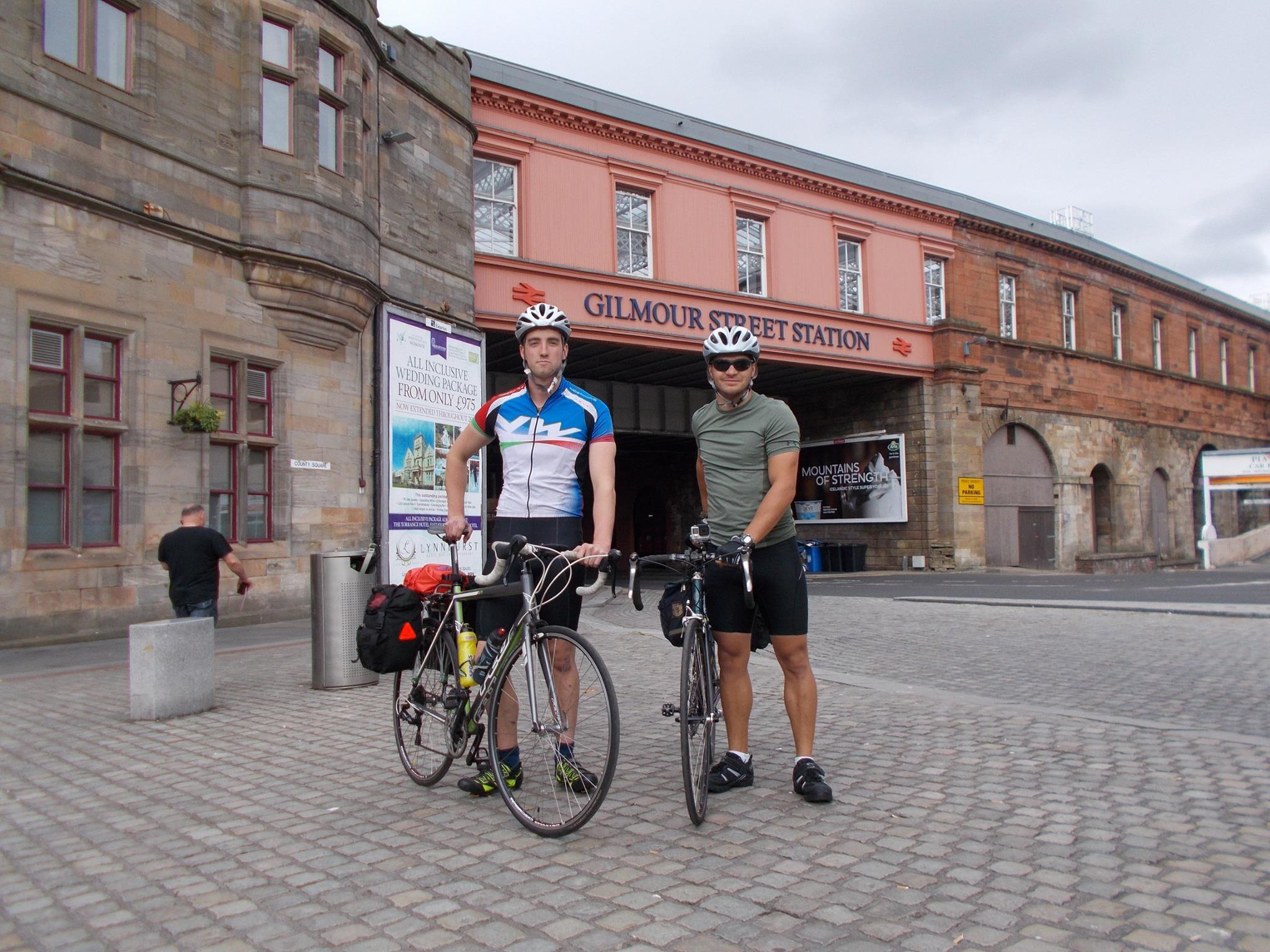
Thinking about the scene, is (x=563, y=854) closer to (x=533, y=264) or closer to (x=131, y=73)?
(x=131, y=73)

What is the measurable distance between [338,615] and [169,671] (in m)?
1.32

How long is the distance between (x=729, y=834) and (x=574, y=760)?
25.8 inches

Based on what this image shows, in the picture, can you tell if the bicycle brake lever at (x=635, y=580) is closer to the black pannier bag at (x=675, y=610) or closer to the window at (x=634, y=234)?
the black pannier bag at (x=675, y=610)

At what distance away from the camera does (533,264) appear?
18641 millimetres

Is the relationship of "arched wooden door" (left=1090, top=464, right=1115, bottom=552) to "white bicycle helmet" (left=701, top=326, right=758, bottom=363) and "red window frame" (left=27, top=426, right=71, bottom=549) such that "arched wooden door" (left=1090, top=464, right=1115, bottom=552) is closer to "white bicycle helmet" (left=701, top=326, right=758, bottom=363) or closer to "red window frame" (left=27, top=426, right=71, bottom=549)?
"red window frame" (left=27, top=426, right=71, bottom=549)

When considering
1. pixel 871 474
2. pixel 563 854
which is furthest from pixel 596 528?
pixel 871 474

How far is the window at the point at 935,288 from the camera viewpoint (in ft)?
87.9

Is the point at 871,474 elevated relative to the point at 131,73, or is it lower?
lower

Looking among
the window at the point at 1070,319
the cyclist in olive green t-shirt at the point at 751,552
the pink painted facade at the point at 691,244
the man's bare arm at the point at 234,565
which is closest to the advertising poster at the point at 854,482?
the pink painted facade at the point at 691,244

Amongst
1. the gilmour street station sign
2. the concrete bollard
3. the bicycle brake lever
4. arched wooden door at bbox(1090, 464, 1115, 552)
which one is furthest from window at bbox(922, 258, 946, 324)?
the bicycle brake lever

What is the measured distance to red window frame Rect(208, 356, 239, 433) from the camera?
40.0 feet

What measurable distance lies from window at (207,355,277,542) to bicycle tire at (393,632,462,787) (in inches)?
322

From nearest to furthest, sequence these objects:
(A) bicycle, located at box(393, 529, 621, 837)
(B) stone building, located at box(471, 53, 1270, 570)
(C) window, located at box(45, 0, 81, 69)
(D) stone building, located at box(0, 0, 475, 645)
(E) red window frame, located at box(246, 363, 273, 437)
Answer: (A) bicycle, located at box(393, 529, 621, 837), (D) stone building, located at box(0, 0, 475, 645), (C) window, located at box(45, 0, 81, 69), (E) red window frame, located at box(246, 363, 273, 437), (B) stone building, located at box(471, 53, 1270, 570)

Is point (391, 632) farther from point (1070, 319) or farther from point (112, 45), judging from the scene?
point (1070, 319)
